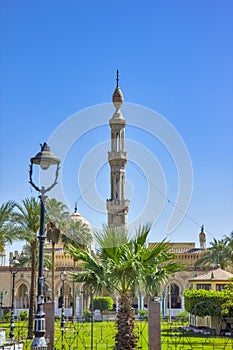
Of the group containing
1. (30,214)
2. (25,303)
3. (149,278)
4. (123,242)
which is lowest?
(25,303)

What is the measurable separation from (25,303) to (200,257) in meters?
19.5

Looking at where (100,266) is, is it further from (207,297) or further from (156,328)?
(207,297)

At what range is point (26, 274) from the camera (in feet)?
190

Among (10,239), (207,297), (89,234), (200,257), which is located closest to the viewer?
(10,239)

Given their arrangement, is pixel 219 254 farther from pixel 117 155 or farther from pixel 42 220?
pixel 42 220

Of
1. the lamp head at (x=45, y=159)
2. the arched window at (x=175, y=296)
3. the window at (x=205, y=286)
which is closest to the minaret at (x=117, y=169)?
the arched window at (x=175, y=296)

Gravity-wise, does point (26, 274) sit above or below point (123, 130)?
below

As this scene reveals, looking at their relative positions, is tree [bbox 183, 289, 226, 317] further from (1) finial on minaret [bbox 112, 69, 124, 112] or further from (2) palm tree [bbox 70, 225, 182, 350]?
(1) finial on minaret [bbox 112, 69, 124, 112]

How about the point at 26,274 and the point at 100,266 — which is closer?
the point at 100,266

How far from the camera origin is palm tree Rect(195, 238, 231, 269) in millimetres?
48812

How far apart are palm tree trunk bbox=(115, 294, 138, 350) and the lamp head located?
5.60m

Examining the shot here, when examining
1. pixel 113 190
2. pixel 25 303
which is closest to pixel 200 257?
pixel 113 190

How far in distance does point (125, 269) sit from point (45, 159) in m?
5.01

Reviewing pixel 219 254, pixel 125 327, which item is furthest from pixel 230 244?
pixel 125 327
